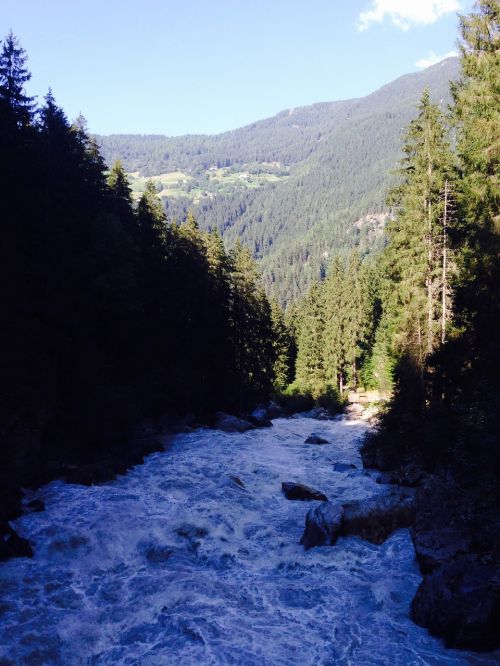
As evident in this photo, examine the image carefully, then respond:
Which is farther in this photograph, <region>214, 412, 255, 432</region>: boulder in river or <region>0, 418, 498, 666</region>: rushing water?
<region>214, 412, 255, 432</region>: boulder in river

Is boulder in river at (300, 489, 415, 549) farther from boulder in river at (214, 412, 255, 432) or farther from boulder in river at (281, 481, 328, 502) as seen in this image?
boulder in river at (214, 412, 255, 432)

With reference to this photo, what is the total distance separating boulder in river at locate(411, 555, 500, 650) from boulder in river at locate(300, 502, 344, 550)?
4176mm

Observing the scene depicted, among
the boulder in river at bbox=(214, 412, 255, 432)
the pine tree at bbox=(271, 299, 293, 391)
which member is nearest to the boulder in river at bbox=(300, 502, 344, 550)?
the boulder in river at bbox=(214, 412, 255, 432)

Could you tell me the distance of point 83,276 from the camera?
2480 cm

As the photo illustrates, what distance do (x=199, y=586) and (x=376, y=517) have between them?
645cm

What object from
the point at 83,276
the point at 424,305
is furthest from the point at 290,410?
the point at 83,276

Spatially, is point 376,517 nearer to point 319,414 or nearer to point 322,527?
point 322,527

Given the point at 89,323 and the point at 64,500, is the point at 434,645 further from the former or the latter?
the point at 89,323

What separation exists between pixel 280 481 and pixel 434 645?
12622 millimetres

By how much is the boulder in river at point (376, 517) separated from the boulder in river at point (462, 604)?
4389 millimetres

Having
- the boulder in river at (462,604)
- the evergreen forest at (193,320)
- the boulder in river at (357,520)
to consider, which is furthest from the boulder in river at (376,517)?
the boulder in river at (462,604)

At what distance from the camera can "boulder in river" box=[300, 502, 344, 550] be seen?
50.4 feet

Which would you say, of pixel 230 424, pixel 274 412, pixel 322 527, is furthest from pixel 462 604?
pixel 274 412

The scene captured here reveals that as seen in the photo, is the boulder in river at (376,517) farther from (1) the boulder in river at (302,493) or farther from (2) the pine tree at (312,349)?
(2) the pine tree at (312,349)
